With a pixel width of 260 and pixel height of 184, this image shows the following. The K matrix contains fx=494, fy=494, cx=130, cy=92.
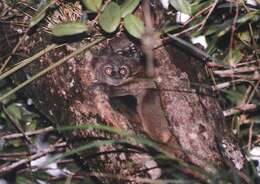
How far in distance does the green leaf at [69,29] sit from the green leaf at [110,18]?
0.05 meters

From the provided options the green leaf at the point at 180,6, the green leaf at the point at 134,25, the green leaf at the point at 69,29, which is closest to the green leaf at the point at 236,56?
the green leaf at the point at 180,6

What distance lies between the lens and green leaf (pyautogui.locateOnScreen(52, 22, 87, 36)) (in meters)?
1.28

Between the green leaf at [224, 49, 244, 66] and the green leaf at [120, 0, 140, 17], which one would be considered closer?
the green leaf at [120, 0, 140, 17]

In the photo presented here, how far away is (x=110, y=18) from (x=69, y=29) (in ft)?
0.36

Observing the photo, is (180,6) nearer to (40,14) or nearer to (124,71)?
(124,71)

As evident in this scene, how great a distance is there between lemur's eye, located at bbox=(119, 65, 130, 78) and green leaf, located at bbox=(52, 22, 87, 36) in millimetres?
141

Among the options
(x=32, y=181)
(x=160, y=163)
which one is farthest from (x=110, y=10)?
(x=32, y=181)

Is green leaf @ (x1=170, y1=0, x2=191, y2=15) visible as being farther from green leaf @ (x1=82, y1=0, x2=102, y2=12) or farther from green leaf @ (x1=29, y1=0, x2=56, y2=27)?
green leaf @ (x1=29, y1=0, x2=56, y2=27)

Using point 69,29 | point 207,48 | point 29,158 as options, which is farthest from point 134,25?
point 29,158

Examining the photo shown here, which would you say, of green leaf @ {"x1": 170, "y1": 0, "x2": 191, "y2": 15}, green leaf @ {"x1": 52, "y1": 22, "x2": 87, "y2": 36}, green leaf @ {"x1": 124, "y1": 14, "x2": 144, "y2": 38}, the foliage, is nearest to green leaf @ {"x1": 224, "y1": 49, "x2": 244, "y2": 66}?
the foliage

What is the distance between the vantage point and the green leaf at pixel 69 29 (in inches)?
50.3

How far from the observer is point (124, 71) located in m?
1.29

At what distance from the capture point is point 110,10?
4.21 feet

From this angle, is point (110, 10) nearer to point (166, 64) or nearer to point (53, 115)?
point (166, 64)
